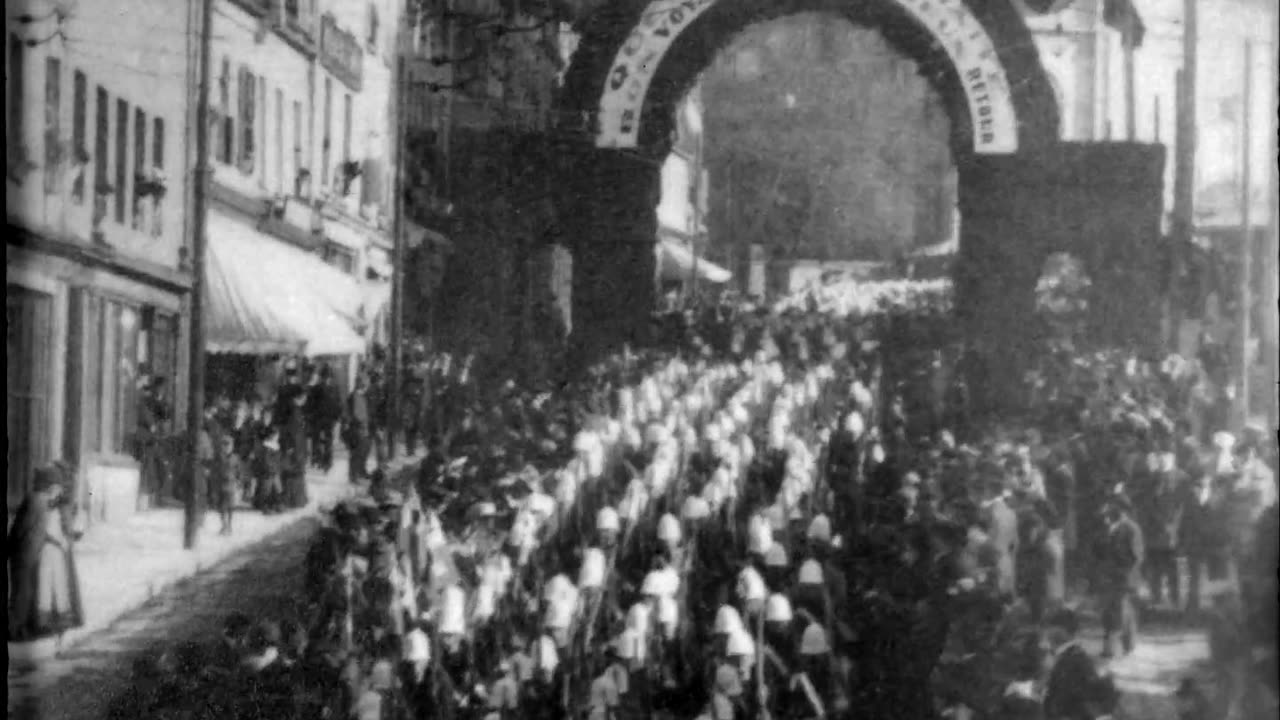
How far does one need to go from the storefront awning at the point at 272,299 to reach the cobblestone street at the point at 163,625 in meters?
0.83

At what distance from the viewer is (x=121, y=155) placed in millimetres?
8227

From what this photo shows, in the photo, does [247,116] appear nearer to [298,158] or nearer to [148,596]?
[298,158]

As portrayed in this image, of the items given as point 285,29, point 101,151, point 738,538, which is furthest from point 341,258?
point 738,538

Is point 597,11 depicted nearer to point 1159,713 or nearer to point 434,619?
point 434,619

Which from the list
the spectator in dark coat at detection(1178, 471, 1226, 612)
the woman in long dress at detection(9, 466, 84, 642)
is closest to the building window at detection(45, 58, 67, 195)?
the woman in long dress at detection(9, 466, 84, 642)

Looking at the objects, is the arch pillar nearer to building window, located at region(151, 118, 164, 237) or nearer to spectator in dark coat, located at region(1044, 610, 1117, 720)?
building window, located at region(151, 118, 164, 237)

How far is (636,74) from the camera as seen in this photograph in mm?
8742

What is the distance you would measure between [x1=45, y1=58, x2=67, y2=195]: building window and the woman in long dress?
4.04 ft

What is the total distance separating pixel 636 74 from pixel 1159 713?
365 cm

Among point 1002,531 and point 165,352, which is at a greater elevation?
point 165,352

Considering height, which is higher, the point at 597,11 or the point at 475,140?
the point at 597,11

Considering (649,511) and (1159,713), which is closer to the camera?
(1159,713)

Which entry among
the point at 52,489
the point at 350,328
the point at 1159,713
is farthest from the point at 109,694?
the point at 1159,713

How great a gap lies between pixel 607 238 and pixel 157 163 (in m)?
2.07
